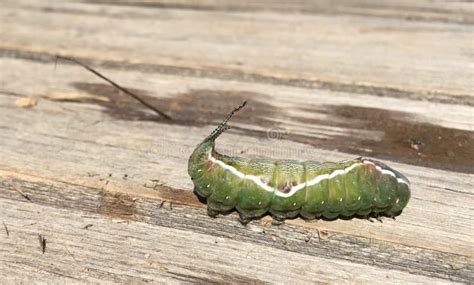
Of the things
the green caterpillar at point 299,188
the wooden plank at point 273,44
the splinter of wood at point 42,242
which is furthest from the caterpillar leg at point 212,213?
the wooden plank at point 273,44

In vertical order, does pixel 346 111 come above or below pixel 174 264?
above

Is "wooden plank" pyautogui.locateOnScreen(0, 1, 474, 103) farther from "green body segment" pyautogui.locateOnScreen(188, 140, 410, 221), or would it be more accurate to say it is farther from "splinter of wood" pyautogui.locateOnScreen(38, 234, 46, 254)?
"splinter of wood" pyautogui.locateOnScreen(38, 234, 46, 254)

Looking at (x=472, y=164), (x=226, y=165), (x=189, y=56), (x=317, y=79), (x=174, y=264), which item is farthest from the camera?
(x=189, y=56)

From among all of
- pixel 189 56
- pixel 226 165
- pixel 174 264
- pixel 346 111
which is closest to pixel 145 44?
pixel 189 56

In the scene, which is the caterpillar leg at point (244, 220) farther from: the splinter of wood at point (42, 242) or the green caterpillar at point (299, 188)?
the splinter of wood at point (42, 242)

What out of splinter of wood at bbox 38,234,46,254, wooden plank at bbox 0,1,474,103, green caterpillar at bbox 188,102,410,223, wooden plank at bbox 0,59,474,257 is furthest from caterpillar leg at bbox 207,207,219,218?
wooden plank at bbox 0,1,474,103

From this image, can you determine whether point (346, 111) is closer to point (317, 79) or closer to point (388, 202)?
point (317, 79)

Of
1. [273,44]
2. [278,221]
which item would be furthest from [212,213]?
[273,44]

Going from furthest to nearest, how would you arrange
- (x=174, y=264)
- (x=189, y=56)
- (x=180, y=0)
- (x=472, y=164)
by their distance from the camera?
(x=180, y=0) → (x=189, y=56) → (x=472, y=164) → (x=174, y=264)
